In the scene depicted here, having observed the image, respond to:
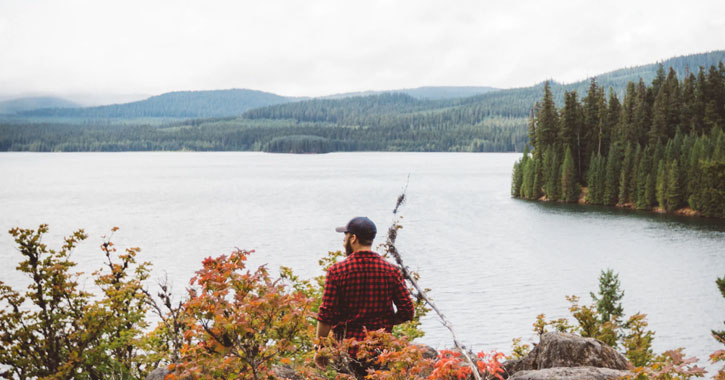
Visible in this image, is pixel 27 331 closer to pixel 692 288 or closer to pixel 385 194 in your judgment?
pixel 692 288

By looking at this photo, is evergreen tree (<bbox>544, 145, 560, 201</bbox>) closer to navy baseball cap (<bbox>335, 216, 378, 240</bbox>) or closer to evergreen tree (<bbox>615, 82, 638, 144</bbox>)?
evergreen tree (<bbox>615, 82, 638, 144</bbox>)

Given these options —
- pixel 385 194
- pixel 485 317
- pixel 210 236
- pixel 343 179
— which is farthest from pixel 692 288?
pixel 343 179

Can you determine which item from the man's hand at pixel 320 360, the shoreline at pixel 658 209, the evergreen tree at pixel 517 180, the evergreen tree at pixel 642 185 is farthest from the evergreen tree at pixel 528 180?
the man's hand at pixel 320 360

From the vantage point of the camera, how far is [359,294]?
5.10 m

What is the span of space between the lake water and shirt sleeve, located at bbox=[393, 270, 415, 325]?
912 cm

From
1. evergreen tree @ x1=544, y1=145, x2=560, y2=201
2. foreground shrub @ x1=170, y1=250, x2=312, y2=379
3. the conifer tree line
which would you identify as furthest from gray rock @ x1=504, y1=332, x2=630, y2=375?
evergreen tree @ x1=544, y1=145, x2=560, y2=201

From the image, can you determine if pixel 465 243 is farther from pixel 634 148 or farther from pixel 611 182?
pixel 634 148

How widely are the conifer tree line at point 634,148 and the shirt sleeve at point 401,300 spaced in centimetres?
5853

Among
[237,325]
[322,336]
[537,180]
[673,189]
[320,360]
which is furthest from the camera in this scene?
[537,180]

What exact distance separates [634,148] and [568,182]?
8822 mm

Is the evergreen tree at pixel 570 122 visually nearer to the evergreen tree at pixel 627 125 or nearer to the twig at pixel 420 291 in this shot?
the evergreen tree at pixel 627 125

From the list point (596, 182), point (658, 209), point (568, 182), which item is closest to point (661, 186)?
point (658, 209)

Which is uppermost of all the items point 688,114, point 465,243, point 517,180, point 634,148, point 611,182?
point 688,114

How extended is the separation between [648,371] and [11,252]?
1523 inches
